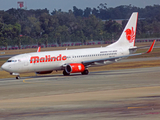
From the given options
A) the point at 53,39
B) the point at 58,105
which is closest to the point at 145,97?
the point at 58,105

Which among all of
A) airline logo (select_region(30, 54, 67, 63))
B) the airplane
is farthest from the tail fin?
airline logo (select_region(30, 54, 67, 63))

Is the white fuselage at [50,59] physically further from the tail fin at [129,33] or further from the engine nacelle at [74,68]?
the tail fin at [129,33]

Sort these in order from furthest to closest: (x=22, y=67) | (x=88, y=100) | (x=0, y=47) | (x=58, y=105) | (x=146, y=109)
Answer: (x=0, y=47) → (x=22, y=67) → (x=88, y=100) → (x=58, y=105) → (x=146, y=109)

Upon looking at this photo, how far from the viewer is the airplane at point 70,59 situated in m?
43.5

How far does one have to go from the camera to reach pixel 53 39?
18100 cm

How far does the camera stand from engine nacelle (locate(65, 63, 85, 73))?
45750mm

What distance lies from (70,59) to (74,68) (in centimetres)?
237

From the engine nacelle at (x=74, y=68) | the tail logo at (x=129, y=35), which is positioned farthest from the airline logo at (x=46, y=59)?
the tail logo at (x=129, y=35)

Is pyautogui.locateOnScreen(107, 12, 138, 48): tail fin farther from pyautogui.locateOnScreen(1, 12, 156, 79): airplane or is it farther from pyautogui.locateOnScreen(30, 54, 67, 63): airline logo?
pyautogui.locateOnScreen(30, 54, 67, 63): airline logo

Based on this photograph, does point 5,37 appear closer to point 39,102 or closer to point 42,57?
point 42,57

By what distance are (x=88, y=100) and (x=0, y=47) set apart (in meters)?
143

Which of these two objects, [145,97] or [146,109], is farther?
[145,97]

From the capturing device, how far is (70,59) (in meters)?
47.7

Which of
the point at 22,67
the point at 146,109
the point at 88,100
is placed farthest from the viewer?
the point at 22,67
